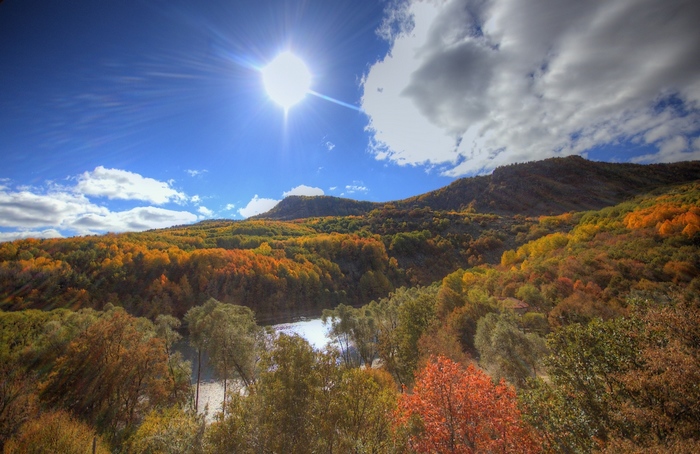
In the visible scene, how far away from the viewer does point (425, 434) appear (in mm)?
18938

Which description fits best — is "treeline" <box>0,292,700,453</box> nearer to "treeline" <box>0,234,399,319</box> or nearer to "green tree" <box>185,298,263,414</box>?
"green tree" <box>185,298,263,414</box>

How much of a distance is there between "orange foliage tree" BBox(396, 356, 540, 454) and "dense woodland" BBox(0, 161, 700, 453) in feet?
0.36

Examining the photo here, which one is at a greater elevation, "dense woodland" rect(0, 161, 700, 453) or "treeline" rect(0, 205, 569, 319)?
"treeline" rect(0, 205, 569, 319)

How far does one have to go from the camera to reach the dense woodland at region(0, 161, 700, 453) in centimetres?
1416

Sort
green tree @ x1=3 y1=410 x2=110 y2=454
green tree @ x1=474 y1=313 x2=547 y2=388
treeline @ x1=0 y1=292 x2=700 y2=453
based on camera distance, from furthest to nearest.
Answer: green tree @ x1=474 y1=313 x2=547 y2=388, green tree @ x1=3 y1=410 x2=110 y2=454, treeline @ x1=0 y1=292 x2=700 y2=453

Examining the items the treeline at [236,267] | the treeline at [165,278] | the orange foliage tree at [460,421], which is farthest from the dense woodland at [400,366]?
the treeline at [236,267]

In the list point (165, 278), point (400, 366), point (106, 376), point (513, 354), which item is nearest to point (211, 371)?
point (106, 376)

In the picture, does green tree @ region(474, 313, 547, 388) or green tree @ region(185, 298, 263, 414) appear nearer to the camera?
green tree @ region(474, 313, 547, 388)

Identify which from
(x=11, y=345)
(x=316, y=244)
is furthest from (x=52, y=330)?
(x=316, y=244)

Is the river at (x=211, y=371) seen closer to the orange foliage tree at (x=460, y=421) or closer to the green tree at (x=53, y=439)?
the green tree at (x=53, y=439)

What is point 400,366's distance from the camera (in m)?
37.8

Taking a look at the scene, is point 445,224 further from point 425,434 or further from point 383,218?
point 425,434

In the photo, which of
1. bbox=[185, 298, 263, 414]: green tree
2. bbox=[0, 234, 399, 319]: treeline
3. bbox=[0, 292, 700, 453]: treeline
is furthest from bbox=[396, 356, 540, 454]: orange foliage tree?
bbox=[0, 234, 399, 319]: treeline

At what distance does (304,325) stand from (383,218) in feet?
429
